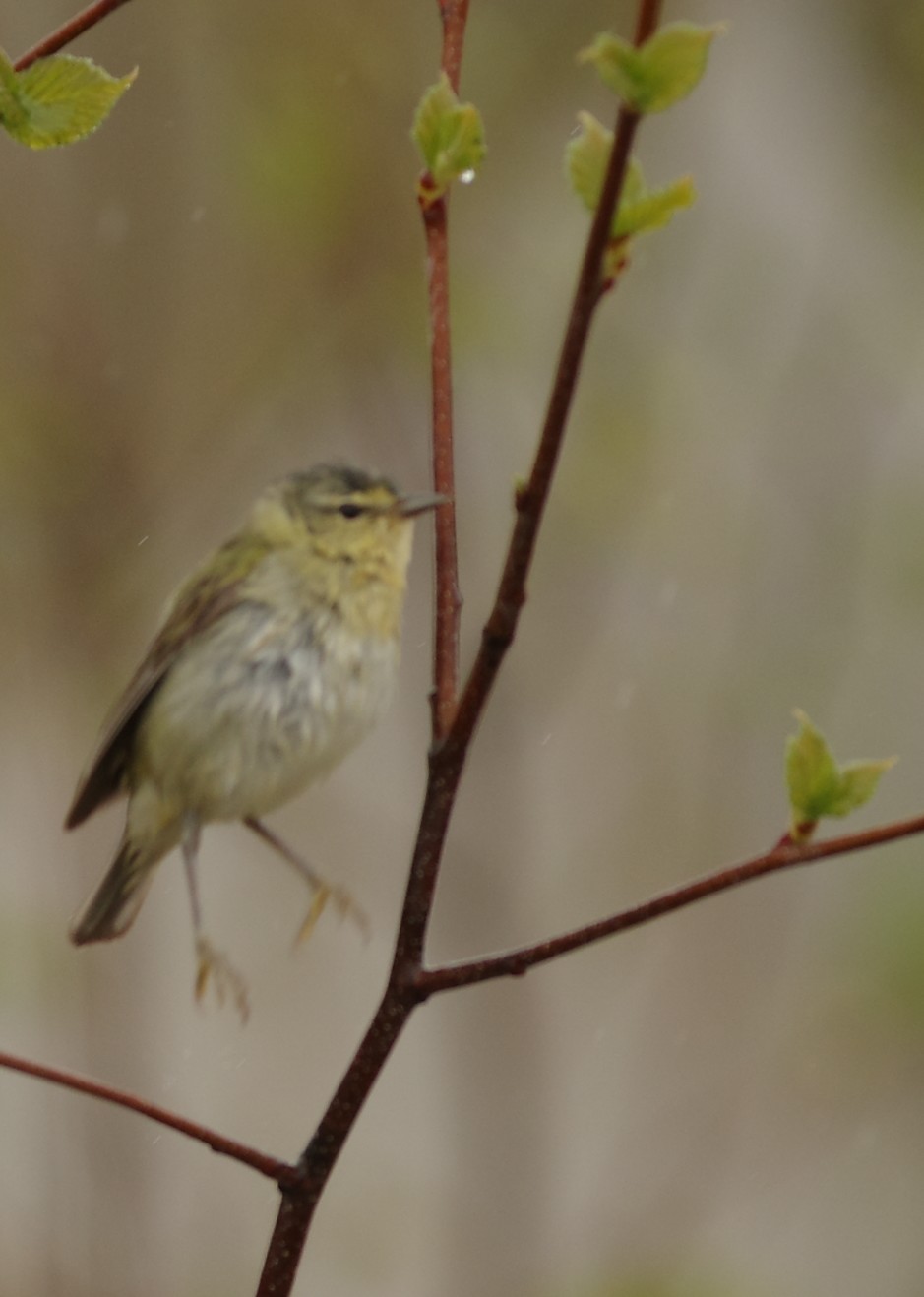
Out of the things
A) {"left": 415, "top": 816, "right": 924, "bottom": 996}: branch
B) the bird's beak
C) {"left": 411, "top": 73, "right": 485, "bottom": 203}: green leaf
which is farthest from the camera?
the bird's beak

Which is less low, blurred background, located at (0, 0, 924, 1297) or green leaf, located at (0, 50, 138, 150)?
blurred background, located at (0, 0, 924, 1297)

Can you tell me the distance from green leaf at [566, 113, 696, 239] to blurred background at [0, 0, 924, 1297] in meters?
2.34

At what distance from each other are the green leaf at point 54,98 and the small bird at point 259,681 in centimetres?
120

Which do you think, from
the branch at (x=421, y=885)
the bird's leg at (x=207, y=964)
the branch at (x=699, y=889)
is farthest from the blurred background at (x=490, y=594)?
the branch at (x=699, y=889)

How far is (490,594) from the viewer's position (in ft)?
13.2

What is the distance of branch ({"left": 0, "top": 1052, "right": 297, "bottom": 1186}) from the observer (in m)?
1.07

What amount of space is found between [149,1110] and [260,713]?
132 cm

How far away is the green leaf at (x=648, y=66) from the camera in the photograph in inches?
34.0

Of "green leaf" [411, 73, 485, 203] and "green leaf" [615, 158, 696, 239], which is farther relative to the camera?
"green leaf" [411, 73, 485, 203]

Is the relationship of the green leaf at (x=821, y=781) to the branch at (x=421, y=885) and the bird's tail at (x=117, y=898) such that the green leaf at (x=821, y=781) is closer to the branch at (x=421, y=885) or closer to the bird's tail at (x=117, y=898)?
the branch at (x=421, y=885)

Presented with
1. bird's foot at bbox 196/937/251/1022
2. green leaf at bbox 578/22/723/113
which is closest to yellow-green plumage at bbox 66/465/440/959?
bird's foot at bbox 196/937/251/1022

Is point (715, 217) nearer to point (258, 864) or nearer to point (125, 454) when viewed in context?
point (125, 454)

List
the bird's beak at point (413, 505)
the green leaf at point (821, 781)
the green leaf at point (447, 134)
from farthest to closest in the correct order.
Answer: the bird's beak at point (413, 505) → the green leaf at point (447, 134) → the green leaf at point (821, 781)

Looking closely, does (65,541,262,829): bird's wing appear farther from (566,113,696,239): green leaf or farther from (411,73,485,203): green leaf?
(566,113,696,239): green leaf
